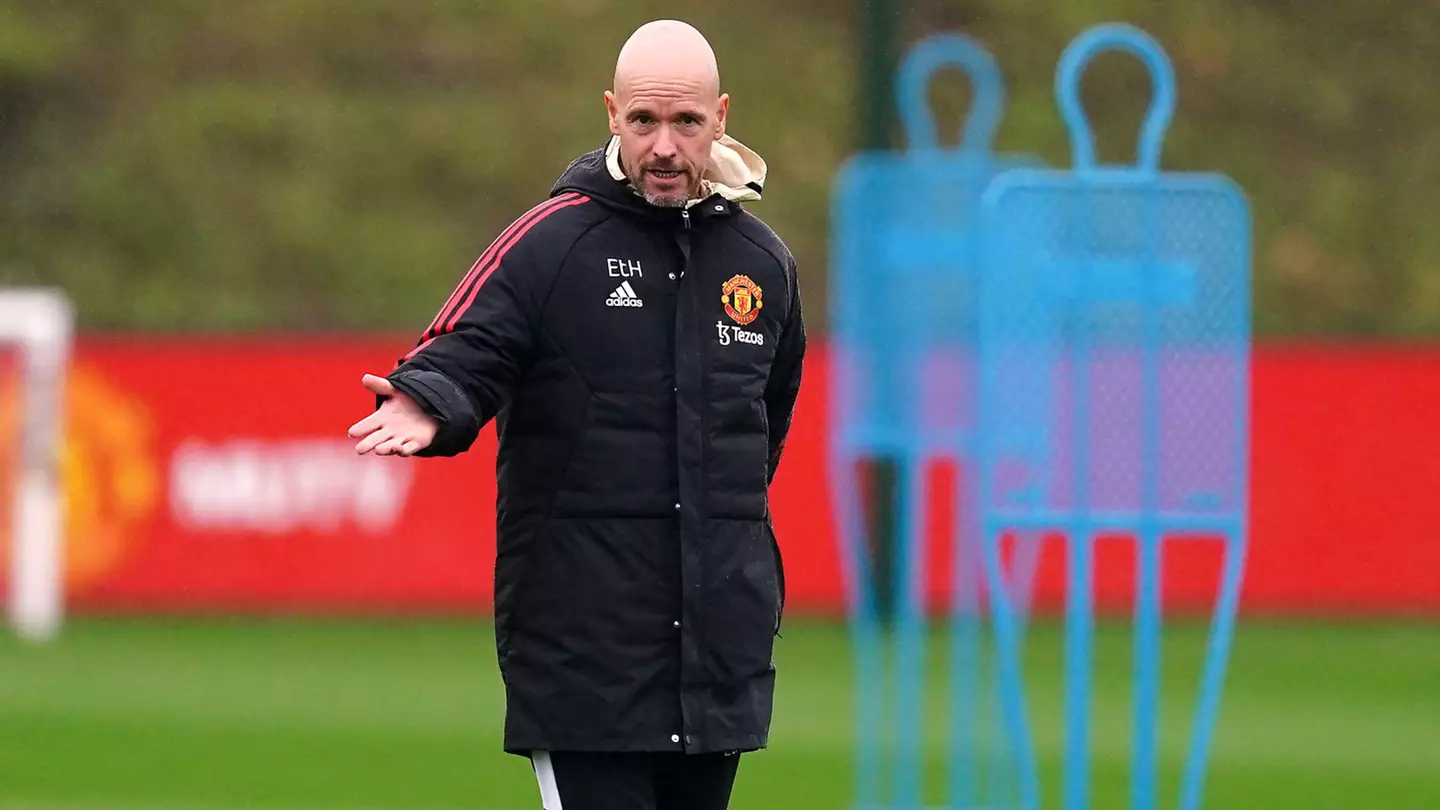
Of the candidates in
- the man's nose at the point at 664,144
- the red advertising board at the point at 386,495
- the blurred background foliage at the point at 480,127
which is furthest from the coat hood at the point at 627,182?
the blurred background foliage at the point at 480,127

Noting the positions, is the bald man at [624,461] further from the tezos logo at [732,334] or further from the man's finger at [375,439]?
the man's finger at [375,439]

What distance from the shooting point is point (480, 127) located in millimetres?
29016

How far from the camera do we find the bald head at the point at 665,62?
4.19 m

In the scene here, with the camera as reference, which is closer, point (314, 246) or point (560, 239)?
point (560, 239)

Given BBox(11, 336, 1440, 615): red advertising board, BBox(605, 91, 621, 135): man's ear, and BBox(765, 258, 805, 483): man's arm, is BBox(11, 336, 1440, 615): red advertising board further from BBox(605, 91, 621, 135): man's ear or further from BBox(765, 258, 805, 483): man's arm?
BBox(605, 91, 621, 135): man's ear

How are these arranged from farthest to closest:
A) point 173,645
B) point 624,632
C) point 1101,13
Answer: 1. point 1101,13
2. point 173,645
3. point 624,632

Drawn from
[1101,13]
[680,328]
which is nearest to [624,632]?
[680,328]

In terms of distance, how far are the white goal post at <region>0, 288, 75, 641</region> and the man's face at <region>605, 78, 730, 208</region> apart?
12.5 metres

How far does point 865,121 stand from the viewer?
17.1m

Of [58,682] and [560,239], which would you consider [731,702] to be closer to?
[560,239]

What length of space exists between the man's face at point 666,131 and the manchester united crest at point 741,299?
184mm

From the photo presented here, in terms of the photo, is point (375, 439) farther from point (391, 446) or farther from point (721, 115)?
point (721, 115)

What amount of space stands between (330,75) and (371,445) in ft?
86.5

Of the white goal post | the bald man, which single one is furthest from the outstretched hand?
the white goal post
